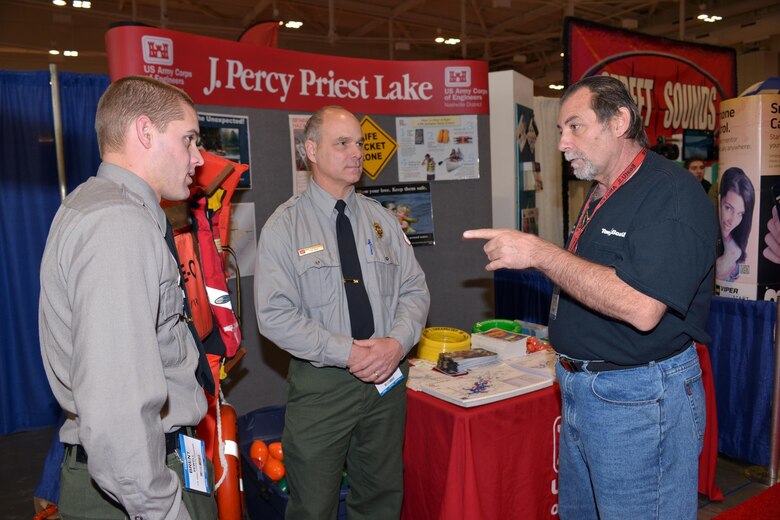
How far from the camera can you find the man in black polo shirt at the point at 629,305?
4.98 feet

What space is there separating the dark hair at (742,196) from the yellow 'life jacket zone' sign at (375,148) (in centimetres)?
214

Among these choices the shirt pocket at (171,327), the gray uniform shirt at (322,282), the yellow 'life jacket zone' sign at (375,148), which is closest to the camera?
the shirt pocket at (171,327)

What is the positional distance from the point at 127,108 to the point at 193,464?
0.85 meters

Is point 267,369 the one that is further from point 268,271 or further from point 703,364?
point 703,364

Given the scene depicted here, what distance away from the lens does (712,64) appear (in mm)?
5938

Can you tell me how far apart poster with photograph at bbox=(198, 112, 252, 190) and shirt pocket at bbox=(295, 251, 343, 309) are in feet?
4.30

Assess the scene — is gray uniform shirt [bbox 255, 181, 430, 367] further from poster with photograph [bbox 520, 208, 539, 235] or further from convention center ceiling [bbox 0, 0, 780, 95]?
convention center ceiling [bbox 0, 0, 780, 95]

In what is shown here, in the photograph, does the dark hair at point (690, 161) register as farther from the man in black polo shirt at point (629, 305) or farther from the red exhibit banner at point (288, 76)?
the man in black polo shirt at point (629, 305)

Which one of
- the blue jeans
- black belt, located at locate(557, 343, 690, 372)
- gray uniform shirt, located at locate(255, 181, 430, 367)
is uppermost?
gray uniform shirt, located at locate(255, 181, 430, 367)

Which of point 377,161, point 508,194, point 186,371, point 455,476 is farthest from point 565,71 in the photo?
point 186,371

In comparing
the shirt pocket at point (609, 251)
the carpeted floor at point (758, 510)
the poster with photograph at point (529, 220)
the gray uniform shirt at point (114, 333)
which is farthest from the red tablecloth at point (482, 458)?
the poster with photograph at point (529, 220)

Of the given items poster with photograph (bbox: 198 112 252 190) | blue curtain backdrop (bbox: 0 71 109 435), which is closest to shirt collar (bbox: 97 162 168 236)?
poster with photograph (bbox: 198 112 252 190)

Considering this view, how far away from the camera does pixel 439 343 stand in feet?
8.82

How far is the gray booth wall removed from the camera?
11.2 ft
